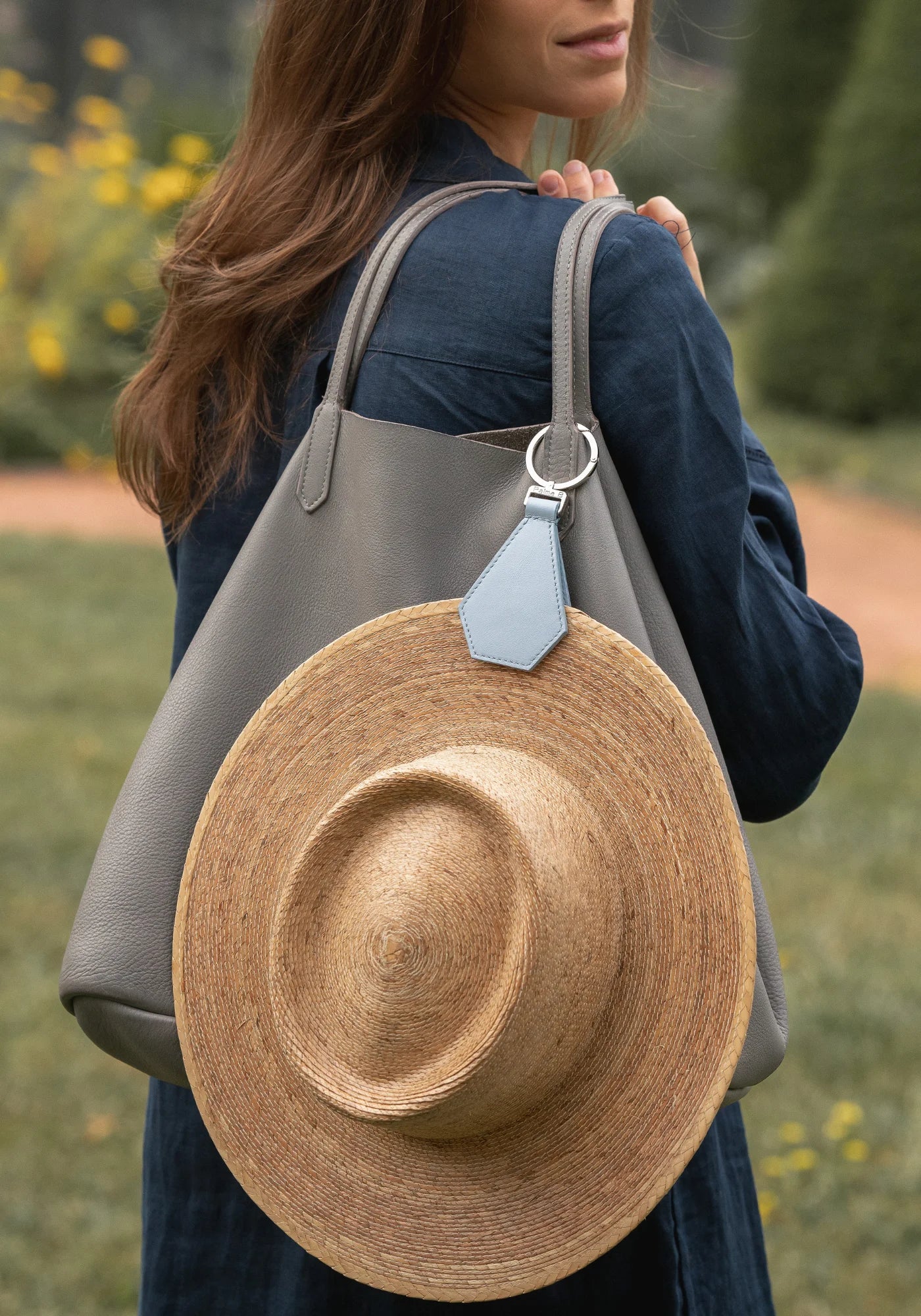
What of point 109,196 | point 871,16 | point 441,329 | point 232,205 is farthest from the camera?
point 871,16

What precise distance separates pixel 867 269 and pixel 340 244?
11234 mm

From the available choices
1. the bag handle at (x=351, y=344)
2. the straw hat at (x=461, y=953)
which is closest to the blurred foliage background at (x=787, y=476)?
the bag handle at (x=351, y=344)

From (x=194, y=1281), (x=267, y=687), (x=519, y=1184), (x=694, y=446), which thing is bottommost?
(x=194, y=1281)

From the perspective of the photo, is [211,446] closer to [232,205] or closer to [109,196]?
[232,205]

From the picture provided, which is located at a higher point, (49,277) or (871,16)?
(871,16)

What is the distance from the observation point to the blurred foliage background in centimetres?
302

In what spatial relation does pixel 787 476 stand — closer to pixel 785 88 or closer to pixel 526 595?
pixel 785 88

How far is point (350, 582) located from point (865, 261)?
11.4m

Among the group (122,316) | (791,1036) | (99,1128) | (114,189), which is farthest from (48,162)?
(791,1036)

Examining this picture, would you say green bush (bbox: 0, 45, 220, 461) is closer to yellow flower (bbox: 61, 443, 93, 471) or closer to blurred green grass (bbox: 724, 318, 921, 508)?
yellow flower (bbox: 61, 443, 93, 471)


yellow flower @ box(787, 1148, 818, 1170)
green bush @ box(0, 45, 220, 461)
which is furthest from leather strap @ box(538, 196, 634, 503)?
green bush @ box(0, 45, 220, 461)

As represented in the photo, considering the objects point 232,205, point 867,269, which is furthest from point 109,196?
point 232,205

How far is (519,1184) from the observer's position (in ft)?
3.93

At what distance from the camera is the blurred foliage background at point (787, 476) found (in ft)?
9.89
